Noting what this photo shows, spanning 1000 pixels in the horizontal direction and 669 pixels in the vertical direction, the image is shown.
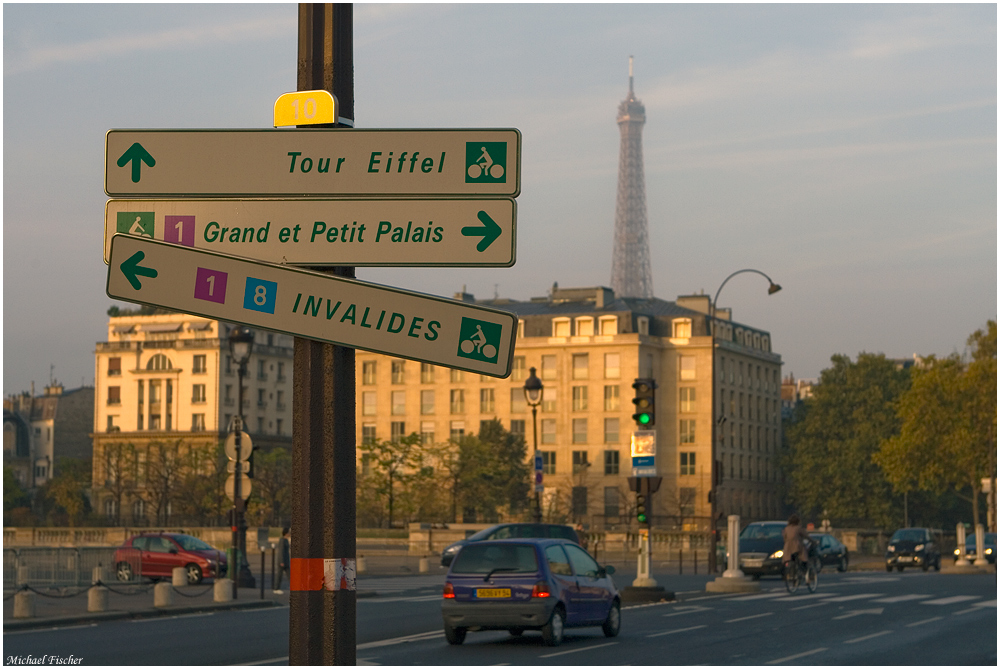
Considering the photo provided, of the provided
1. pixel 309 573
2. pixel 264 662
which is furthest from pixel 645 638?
pixel 309 573

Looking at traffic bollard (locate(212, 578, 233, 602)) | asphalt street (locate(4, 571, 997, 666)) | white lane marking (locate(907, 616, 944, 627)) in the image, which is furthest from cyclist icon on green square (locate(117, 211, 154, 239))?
traffic bollard (locate(212, 578, 233, 602))

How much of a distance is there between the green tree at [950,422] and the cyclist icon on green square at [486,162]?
245 ft

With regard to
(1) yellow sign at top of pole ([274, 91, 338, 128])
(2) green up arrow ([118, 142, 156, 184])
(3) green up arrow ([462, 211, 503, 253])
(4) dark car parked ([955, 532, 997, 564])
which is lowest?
(4) dark car parked ([955, 532, 997, 564])

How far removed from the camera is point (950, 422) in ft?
Result: 255

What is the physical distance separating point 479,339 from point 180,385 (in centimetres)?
13595

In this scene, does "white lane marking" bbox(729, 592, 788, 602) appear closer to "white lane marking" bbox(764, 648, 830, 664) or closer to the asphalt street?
the asphalt street

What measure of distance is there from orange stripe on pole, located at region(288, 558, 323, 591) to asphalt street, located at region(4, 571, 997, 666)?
12.3 metres

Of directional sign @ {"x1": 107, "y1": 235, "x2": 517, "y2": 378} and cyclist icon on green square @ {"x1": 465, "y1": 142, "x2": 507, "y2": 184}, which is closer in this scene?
directional sign @ {"x1": 107, "y1": 235, "x2": 517, "y2": 378}

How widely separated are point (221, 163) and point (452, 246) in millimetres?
965

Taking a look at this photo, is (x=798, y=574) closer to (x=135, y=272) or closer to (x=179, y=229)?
(x=179, y=229)

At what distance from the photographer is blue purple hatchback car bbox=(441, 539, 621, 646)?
19922mm

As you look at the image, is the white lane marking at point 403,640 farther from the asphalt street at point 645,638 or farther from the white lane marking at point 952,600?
the white lane marking at point 952,600

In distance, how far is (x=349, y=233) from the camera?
5.39 meters

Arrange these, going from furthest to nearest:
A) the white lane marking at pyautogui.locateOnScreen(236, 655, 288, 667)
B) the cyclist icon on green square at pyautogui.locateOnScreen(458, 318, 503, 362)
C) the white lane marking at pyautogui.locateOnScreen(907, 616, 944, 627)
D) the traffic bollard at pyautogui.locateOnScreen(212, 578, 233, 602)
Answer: the traffic bollard at pyautogui.locateOnScreen(212, 578, 233, 602) → the white lane marking at pyautogui.locateOnScreen(907, 616, 944, 627) → the white lane marking at pyautogui.locateOnScreen(236, 655, 288, 667) → the cyclist icon on green square at pyautogui.locateOnScreen(458, 318, 503, 362)
